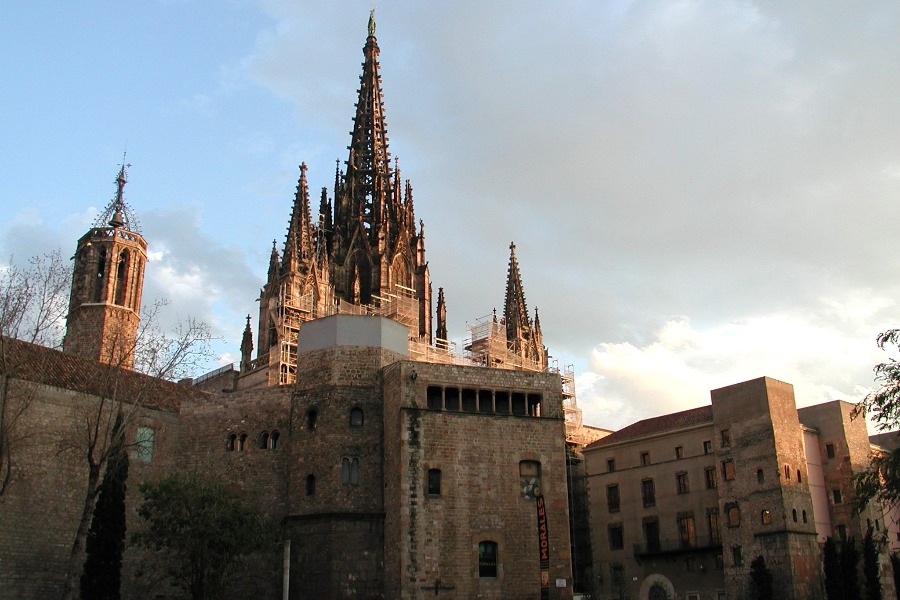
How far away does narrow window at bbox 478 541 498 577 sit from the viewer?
34.0m

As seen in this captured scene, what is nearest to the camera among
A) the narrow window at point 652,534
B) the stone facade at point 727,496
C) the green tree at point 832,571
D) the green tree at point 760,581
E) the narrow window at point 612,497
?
the green tree at point 760,581

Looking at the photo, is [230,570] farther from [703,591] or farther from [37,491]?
[703,591]

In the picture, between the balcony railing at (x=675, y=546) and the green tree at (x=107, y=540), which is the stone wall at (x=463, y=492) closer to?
the green tree at (x=107, y=540)

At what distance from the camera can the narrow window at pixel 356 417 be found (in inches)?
1437

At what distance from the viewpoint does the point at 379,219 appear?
70.8 m

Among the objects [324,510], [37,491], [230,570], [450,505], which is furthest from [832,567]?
[37,491]

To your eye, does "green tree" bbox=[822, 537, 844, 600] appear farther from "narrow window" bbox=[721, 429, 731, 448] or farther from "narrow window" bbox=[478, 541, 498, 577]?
"narrow window" bbox=[478, 541, 498, 577]

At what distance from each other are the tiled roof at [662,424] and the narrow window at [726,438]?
1.16m

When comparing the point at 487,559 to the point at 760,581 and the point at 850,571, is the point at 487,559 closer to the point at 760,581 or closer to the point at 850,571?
the point at 760,581

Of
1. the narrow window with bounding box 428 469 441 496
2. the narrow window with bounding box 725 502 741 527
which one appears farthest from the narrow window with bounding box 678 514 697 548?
the narrow window with bounding box 428 469 441 496

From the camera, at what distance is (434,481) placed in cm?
3462

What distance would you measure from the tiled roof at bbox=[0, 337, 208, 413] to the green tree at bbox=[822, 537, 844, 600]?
97.6 feet

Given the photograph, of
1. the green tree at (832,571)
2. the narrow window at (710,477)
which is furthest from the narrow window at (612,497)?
the green tree at (832,571)

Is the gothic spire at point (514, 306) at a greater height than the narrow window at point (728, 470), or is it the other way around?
the gothic spire at point (514, 306)
